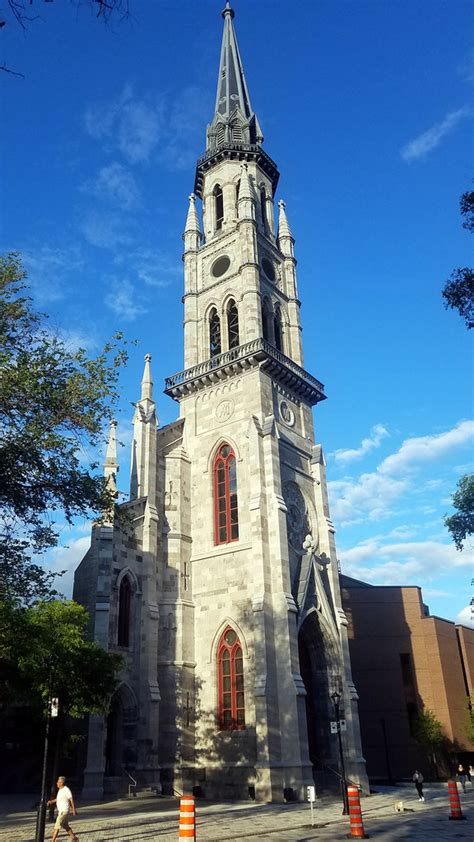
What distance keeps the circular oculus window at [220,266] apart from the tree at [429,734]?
30.4 meters

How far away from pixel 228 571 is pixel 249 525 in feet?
7.27

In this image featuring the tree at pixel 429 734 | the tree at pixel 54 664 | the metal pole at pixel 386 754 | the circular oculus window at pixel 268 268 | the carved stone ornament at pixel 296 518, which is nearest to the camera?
the tree at pixel 54 664

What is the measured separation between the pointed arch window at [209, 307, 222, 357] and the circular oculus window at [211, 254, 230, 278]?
2285 mm

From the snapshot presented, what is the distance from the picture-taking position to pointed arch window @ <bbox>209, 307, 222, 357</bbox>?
3722 cm

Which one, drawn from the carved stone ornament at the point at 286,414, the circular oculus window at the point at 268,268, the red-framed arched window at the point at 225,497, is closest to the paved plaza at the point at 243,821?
the red-framed arched window at the point at 225,497

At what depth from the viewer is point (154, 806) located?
2183 cm

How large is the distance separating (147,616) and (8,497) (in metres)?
14.1

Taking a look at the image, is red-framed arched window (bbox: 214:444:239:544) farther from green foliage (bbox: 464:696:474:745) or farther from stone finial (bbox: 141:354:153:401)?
green foliage (bbox: 464:696:474:745)

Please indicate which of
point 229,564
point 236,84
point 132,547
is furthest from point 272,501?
point 236,84

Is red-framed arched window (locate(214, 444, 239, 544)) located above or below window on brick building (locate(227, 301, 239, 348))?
below

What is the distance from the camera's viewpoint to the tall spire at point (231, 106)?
143ft

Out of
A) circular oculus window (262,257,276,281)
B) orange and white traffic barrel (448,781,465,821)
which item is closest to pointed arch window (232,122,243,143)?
circular oculus window (262,257,276,281)

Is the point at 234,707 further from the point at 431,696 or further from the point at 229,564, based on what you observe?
the point at 431,696

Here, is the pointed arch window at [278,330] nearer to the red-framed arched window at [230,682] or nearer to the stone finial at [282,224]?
the stone finial at [282,224]
